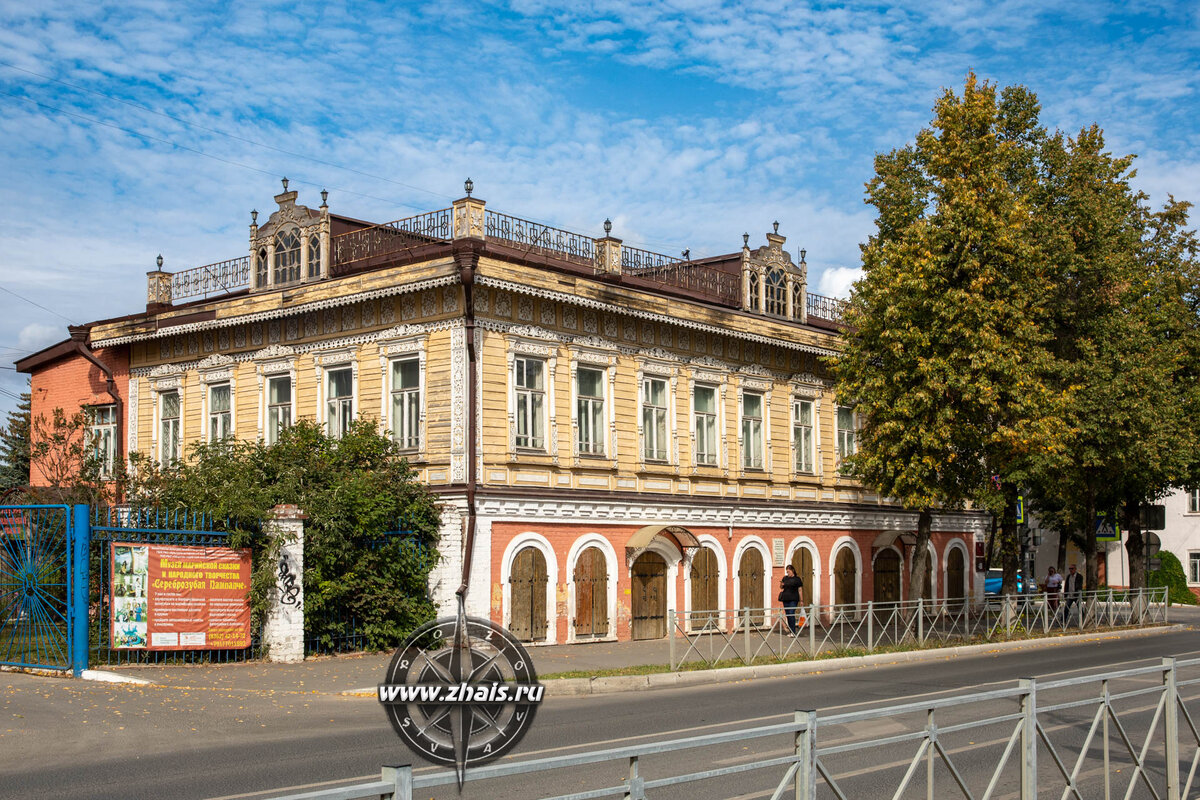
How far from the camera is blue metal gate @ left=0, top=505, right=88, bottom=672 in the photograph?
17.1 meters

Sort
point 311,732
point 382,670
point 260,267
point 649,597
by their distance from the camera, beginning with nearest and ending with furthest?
point 311,732 → point 382,670 → point 649,597 → point 260,267

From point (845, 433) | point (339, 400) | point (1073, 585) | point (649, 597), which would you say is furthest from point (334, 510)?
point (1073, 585)

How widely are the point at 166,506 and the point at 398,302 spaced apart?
681 cm

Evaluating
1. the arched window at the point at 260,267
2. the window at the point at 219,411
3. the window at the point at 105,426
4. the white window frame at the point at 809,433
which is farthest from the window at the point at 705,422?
the window at the point at 105,426

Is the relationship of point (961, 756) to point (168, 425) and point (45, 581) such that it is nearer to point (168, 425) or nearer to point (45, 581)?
point (45, 581)

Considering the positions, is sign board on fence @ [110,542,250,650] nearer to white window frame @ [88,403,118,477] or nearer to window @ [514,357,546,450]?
window @ [514,357,546,450]

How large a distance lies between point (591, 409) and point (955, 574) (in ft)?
62.5

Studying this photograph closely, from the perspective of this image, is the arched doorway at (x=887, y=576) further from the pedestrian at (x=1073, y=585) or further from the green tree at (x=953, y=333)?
the green tree at (x=953, y=333)

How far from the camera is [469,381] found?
2419 centimetres

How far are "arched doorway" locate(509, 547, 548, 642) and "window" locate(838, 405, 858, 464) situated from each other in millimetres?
12970

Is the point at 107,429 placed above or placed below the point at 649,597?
above

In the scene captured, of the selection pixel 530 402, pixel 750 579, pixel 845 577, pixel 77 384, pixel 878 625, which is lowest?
pixel 878 625

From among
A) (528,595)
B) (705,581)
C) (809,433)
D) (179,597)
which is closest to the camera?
(179,597)

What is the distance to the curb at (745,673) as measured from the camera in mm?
17828
